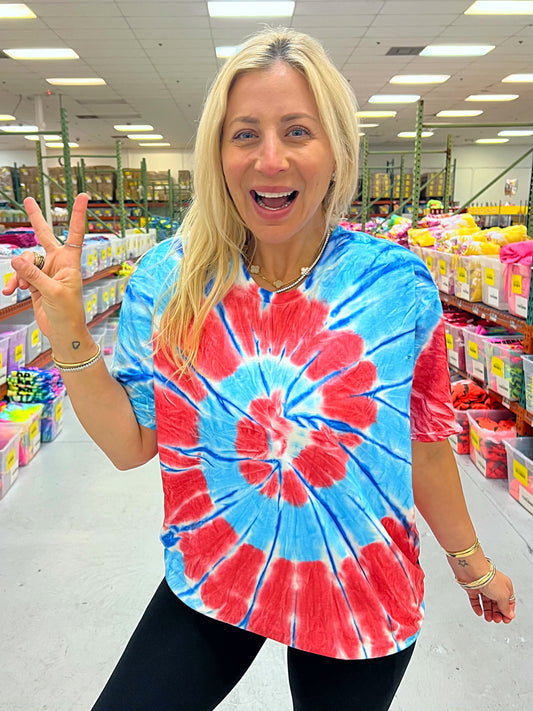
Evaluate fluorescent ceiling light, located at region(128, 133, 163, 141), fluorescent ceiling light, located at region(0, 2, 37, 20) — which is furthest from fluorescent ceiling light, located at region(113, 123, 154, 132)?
fluorescent ceiling light, located at region(0, 2, 37, 20)

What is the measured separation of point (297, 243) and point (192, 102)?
13.1 m

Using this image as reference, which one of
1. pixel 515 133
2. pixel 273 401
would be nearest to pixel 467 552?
pixel 273 401

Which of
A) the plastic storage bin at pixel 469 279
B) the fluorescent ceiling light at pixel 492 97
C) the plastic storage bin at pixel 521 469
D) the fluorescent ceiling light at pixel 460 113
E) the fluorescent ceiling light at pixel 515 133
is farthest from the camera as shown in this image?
the fluorescent ceiling light at pixel 515 133

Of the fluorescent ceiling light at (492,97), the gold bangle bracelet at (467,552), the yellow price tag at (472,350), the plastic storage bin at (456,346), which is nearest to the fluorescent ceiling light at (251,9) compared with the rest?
the plastic storage bin at (456,346)

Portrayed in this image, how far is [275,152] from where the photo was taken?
932mm

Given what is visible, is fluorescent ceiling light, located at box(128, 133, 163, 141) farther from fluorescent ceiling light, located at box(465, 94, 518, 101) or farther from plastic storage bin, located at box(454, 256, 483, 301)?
plastic storage bin, located at box(454, 256, 483, 301)

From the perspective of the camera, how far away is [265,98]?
94 centimetres

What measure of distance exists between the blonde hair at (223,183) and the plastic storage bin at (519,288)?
2.19 metres

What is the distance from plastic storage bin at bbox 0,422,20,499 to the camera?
301cm

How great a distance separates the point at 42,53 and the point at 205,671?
32.9 feet

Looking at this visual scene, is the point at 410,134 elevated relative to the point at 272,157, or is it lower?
elevated

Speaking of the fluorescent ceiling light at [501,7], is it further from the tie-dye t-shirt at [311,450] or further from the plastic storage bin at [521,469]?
the tie-dye t-shirt at [311,450]

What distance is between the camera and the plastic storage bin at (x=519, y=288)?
2.96 meters

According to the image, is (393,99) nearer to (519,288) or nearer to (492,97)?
(492,97)
